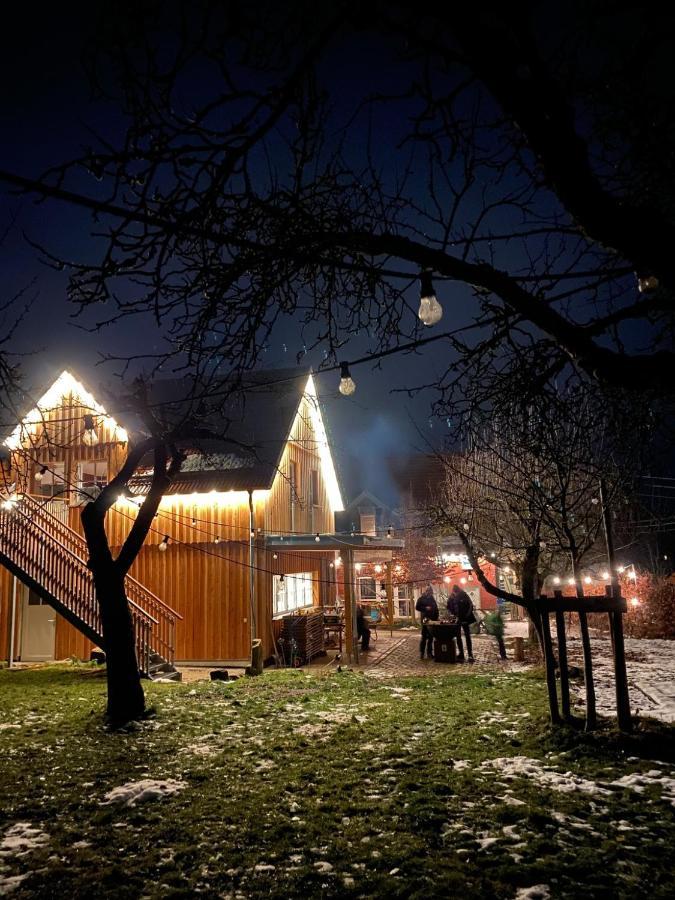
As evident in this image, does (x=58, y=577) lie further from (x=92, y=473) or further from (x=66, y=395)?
(x=66, y=395)

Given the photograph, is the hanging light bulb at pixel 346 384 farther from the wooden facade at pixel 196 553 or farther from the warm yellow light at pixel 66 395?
the warm yellow light at pixel 66 395

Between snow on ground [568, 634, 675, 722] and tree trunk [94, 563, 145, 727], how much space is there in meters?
6.90

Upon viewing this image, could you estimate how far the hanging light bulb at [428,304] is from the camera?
3.75 meters

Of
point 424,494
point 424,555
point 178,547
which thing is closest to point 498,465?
point 178,547

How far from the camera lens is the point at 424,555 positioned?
31672mm

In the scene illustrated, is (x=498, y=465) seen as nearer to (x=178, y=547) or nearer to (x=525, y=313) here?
(x=178, y=547)

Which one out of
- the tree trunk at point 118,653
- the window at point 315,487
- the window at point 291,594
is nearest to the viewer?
the tree trunk at point 118,653

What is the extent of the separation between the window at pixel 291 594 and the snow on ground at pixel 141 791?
1067 cm

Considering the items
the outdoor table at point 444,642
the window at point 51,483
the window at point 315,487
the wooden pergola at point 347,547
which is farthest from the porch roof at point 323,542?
the window at point 51,483

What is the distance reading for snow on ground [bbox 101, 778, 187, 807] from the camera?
16.7 ft

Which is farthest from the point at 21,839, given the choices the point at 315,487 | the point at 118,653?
the point at 315,487

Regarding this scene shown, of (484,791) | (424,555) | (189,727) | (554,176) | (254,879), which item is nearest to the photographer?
(554,176)

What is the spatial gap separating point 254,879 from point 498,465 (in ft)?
41.9

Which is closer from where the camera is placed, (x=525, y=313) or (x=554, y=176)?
(x=554, y=176)
